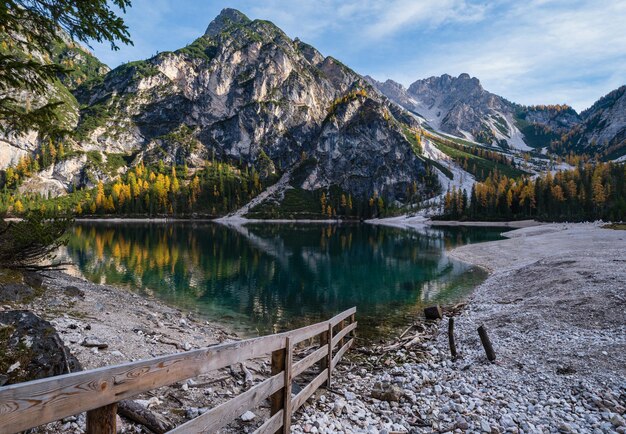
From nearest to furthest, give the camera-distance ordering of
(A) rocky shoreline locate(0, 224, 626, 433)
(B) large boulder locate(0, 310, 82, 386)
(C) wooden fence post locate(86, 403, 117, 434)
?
(C) wooden fence post locate(86, 403, 117, 434) < (B) large boulder locate(0, 310, 82, 386) < (A) rocky shoreline locate(0, 224, 626, 433)

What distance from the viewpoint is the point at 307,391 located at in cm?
1082

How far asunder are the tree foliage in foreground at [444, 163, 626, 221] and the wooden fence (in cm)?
16659

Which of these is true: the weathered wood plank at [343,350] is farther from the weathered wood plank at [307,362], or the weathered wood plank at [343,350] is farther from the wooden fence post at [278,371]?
the wooden fence post at [278,371]

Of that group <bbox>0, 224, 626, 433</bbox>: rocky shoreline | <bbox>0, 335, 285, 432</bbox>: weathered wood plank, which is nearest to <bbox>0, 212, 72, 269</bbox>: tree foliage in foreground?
<bbox>0, 224, 626, 433</bbox>: rocky shoreline

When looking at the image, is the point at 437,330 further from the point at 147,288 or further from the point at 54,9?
the point at 147,288

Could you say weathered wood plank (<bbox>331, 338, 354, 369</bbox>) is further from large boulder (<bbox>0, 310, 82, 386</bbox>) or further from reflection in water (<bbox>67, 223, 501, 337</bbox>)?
large boulder (<bbox>0, 310, 82, 386</bbox>)

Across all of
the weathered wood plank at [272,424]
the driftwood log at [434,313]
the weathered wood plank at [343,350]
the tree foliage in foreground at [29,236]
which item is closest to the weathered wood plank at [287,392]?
the weathered wood plank at [272,424]

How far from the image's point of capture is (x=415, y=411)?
36.8ft

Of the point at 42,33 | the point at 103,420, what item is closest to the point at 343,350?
the point at 103,420

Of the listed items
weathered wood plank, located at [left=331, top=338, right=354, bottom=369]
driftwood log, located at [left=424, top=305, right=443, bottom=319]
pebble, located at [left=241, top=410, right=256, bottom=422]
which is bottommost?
driftwood log, located at [left=424, top=305, right=443, bottom=319]

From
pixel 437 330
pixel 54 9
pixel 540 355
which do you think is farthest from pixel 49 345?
pixel 437 330

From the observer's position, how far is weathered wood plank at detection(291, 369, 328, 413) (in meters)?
9.74

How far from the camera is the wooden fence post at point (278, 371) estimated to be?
26.5 feet

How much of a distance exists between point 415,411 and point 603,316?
581 inches
